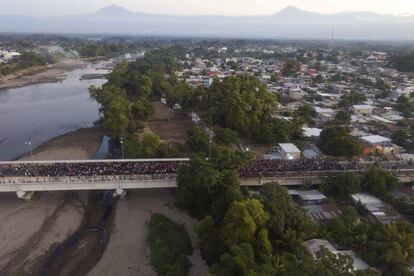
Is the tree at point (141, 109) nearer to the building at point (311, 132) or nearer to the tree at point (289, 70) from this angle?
the building at point (311, 132)

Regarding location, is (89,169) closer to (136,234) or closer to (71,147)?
(136,234)

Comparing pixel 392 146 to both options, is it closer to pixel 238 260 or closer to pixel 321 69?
pixel 238 260

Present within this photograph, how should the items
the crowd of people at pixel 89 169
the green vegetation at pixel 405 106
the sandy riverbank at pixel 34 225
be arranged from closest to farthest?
the sandy riverbank at pixel 34 225, the crowd of people at pixel 89 169, the green vegetation at pixel 405 106

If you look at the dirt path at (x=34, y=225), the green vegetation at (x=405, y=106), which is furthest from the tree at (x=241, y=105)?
the green vegetation at (x=405, y=106)

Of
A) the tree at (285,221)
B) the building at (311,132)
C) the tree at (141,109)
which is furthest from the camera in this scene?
the tree at (141,109)

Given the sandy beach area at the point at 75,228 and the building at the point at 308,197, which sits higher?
the building at the point at 308,197

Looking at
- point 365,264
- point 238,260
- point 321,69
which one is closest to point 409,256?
point 365,264

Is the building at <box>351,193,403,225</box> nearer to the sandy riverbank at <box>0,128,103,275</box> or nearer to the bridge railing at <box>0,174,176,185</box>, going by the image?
the bridge railing at <box>0,174,176,185</box>

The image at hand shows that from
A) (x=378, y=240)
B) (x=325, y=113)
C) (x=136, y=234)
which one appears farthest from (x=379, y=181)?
(x=325, y=113)
